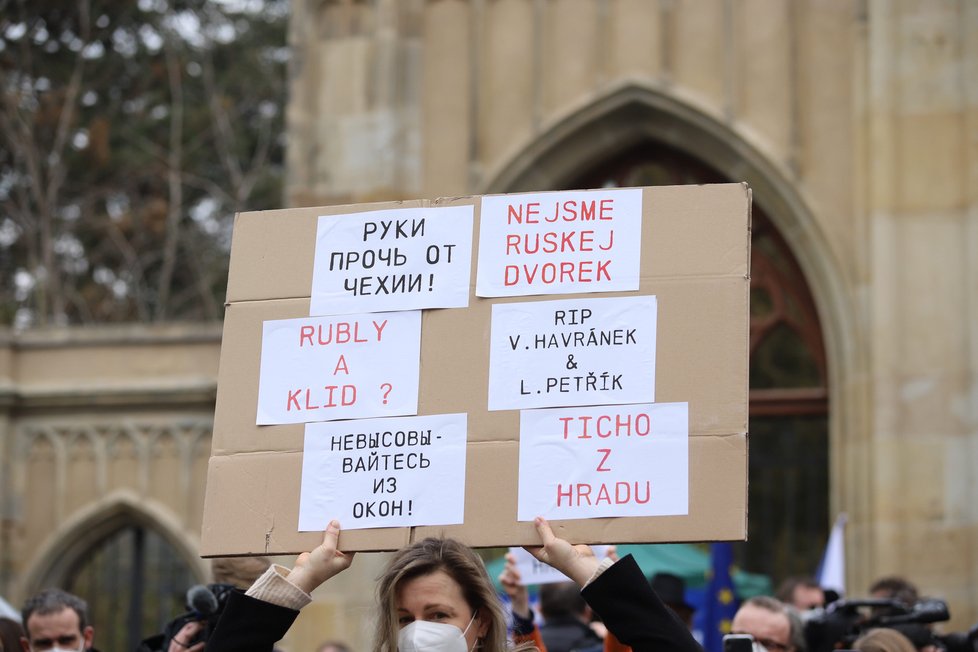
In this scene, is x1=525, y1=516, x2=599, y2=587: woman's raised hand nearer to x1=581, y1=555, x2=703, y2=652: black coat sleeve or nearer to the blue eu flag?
x1=581, y1=555, x2=703, y2=652: black coat sleeve

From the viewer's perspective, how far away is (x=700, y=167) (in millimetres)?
13859

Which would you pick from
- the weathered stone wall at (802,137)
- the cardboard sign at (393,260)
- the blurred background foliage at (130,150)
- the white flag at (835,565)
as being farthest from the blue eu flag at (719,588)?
the blurred background foliage at (130,150)

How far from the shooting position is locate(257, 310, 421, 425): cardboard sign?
4.62 metres

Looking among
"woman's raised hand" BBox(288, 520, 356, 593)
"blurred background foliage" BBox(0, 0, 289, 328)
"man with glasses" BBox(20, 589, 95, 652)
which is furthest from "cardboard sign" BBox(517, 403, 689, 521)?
"blurred background foliage" BBox(0, 0, 289, 328)

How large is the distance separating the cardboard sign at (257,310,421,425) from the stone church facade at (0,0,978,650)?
7.81 meters

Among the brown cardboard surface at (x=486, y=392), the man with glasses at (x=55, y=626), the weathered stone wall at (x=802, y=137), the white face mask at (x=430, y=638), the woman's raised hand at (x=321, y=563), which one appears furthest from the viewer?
the weathered stone wall at (x=802, y=137)

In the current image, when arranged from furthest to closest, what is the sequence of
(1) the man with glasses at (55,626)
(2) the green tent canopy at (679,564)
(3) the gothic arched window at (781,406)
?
(3) the gothic arched window at (781,406), (2) the green tent canopy at (679,564), (1) the man with glasses at (55,626)

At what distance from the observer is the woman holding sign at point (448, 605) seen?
3959mm

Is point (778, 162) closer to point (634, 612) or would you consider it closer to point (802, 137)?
point (802, 137)

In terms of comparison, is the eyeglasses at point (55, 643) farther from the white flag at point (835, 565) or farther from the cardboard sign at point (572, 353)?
the white flag at point (835, 565)

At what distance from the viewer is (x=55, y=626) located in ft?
20.2

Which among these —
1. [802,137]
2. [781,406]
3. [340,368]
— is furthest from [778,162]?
[340,368]

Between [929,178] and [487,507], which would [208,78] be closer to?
[929,178]

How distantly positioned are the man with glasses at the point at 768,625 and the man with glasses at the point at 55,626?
207 cm
